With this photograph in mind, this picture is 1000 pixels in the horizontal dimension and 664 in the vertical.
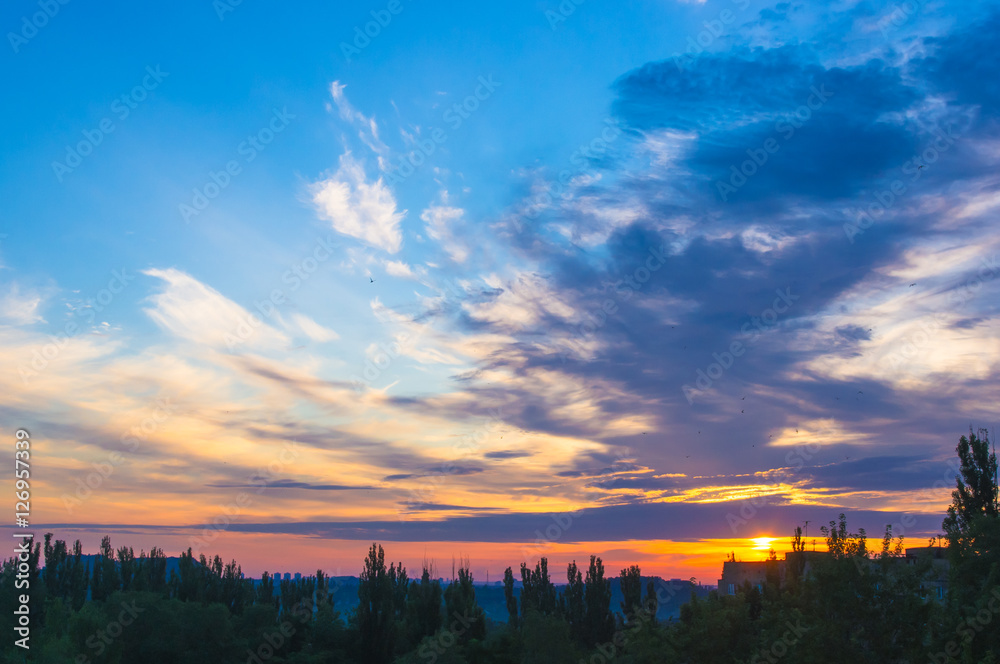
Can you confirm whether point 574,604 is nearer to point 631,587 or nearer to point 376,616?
point 631,587

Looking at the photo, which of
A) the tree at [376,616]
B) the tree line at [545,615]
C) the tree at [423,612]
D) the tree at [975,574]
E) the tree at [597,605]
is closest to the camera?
the tree at [975,574]

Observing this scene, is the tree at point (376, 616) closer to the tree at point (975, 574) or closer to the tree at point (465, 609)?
the tree at point (465, 609)

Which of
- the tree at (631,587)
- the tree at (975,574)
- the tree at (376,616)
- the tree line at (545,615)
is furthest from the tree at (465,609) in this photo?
the tree at (975,574)

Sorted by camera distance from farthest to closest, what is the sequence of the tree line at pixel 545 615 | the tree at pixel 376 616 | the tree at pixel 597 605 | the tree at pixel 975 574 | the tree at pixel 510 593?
1. the tree at pixel 510 593
2. the tree at pixel 597 605
3. the tree at pixel 376 616
4. the tree line at pixel 545 615
5. the tree at pixel 975 574

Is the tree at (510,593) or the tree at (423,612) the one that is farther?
the tree at (510,593)

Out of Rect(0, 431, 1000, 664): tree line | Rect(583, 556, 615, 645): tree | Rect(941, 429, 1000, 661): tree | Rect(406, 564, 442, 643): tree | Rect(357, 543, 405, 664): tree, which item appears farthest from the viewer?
Rect(406, 564, 442, 643): tree

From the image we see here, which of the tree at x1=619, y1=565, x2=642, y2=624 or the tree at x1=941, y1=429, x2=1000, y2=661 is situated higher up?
the tree at x1=941, y1=429, x2=1000, y2=661

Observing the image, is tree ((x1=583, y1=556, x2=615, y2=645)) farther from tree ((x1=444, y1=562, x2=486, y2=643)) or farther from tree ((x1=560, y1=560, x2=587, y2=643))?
tree ((x1=444, y1=562, x2=486, y2=643))

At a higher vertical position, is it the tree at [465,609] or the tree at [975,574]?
the tree at [975,574]

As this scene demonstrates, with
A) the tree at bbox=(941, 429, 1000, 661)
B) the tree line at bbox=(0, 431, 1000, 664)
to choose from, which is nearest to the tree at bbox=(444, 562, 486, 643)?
the tree line at bbox=(0, 431, 1000, 664)

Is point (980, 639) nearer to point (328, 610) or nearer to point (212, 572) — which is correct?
point (328, 610)

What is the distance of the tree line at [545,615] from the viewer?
2558 cm

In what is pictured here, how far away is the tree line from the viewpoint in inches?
1007

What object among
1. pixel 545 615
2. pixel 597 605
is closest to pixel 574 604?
pixel 597 605
